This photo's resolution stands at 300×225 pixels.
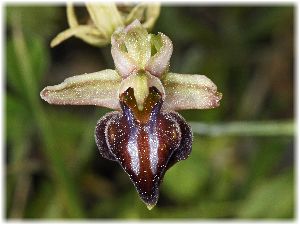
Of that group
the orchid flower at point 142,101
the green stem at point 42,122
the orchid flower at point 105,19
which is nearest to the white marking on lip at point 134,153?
the orchid flower at point 142,101

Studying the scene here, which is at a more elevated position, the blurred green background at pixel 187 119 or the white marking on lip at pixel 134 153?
the white marking on lip at pixel 134 153

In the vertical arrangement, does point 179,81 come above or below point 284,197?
above

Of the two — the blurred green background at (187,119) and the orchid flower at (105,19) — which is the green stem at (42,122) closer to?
the blurred green background at (187,119)

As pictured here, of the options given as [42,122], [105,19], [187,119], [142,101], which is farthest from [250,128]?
[142,101]

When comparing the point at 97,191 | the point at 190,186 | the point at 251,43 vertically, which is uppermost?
the point at 251,43

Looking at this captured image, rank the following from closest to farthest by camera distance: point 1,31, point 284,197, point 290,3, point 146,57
A: 1. point 146,57
2. point 1,31
3. point 284,197
4. point 290,3

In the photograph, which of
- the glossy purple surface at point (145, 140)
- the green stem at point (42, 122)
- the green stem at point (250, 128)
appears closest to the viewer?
the glossy purple surface at point (145, 140)

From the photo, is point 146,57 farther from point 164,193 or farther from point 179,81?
point 164,193

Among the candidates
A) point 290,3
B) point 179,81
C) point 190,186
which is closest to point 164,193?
point 190,186
